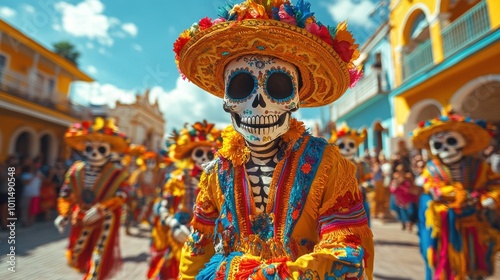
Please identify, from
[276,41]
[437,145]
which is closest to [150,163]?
[437,145]

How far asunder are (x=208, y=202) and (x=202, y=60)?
0.79 meters

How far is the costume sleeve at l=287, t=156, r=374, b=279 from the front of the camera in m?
1.12

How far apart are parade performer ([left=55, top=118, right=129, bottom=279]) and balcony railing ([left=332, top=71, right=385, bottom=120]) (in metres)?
10.5

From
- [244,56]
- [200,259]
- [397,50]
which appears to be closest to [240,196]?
[200,259]

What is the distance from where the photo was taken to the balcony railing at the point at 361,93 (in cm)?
1196

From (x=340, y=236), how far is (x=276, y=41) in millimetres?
931

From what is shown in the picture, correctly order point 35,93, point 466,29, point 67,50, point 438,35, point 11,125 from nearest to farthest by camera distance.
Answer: point 466,29
point 438,35
point 11,125
point 35,93
point 67,50

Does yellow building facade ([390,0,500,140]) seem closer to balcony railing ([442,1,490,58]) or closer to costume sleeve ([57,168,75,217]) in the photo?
balcony railing ([442,1,490,58])

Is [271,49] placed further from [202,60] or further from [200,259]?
[200,259]

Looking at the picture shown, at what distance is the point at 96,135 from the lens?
12.8ft

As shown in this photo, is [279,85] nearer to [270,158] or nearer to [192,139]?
[270,158]

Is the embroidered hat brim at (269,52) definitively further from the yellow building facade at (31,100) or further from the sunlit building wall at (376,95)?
the yellow building facade at (31,100)

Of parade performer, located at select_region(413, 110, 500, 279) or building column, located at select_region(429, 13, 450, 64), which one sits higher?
building column, located at select_region(429, 13, 450, 64)

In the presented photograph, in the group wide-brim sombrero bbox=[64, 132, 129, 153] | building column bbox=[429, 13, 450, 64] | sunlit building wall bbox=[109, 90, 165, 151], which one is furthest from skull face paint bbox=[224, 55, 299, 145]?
sunlit building wall bbox=[109, 90, 165, 151]
